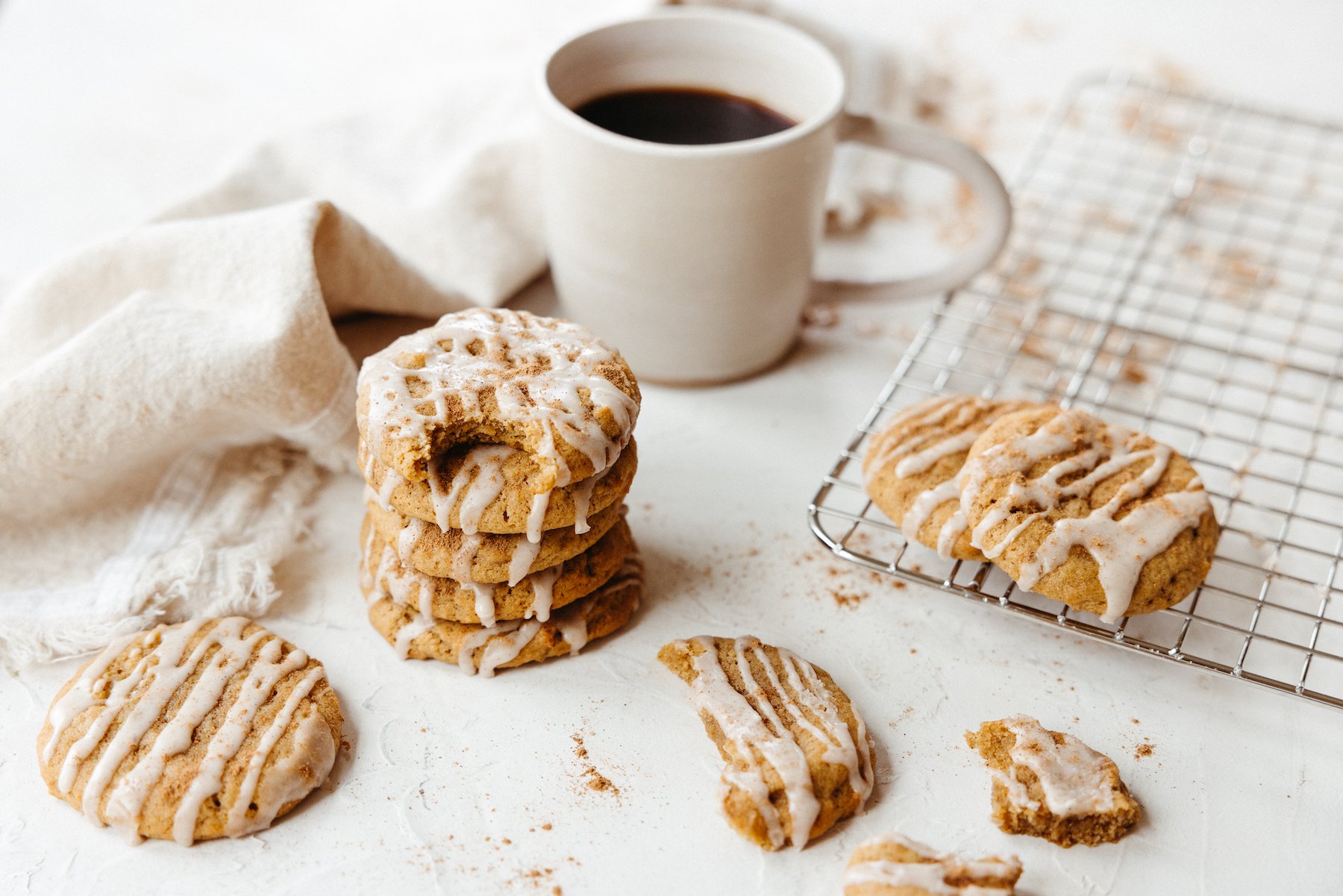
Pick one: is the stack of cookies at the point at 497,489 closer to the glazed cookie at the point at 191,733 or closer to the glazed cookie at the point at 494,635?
the glazed cookie at the point at 494,635

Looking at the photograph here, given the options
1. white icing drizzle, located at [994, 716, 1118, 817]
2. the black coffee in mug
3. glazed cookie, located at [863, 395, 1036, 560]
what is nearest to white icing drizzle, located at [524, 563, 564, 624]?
glazed cookie, located at [863, 395, 1036, 560]

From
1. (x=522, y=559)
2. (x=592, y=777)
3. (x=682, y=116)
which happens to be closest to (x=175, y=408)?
(x=522, y=559)

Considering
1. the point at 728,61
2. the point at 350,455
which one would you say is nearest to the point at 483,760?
the point at 350,455

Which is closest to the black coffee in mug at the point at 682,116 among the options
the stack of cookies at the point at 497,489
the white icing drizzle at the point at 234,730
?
the stack of cookies at the point at 497,489

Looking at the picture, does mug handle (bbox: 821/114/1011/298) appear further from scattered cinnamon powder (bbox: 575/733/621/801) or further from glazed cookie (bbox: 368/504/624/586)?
scattered cinnamon powder (bbox: 575/733/621/801)

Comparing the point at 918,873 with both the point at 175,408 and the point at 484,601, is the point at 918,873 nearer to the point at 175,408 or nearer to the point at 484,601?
the point at 484,601

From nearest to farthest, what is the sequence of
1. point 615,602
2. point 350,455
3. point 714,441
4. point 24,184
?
point 615,602, point 350,455, point 714,441, point 24,184

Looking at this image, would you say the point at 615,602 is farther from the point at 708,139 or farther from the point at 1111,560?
the point at 708,139
